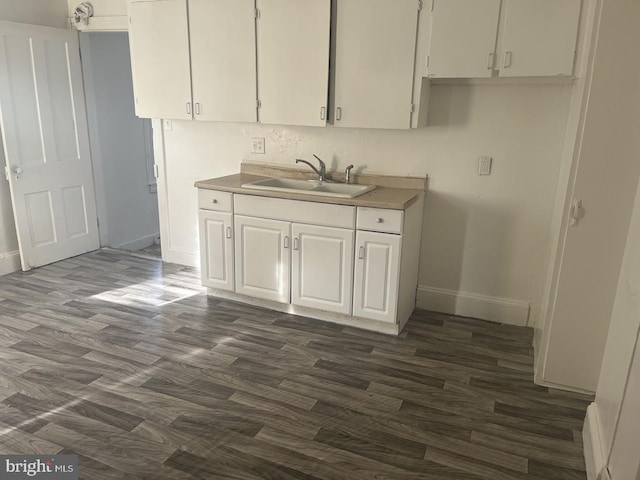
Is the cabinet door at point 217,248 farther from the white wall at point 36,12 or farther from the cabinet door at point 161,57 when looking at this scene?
the white wall at point 36,12

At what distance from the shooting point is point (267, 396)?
249 centimetres

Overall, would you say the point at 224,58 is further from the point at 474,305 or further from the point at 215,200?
the point at 474,305

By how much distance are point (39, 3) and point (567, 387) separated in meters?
4.90

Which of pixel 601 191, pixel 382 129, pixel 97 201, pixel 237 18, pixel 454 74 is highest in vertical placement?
pixel 237 18

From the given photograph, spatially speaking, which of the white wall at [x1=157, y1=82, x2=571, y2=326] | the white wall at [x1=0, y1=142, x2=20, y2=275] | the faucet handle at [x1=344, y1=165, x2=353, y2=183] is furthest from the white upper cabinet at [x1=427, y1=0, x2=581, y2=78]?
the white wall at [x1=0, y1=142, x2=20, y2=275]

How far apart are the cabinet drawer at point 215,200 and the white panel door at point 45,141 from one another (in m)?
1.73

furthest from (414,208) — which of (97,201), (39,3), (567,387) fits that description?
(39,3)

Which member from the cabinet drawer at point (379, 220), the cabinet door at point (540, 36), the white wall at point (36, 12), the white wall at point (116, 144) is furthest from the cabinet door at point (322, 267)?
the white wall at point (36, 12)

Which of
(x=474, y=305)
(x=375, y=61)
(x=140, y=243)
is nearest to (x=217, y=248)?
(x=375, y=61)

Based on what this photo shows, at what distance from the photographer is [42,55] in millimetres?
4055

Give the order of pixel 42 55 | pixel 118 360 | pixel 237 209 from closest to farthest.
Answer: pixel 118 360 < pixel 237 209 < pixel 42 55

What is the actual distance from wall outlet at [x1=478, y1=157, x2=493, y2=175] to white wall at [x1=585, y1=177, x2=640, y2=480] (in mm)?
1267

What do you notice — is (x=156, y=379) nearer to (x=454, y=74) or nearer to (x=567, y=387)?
(x=567, y=387)

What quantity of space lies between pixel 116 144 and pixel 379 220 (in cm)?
327
